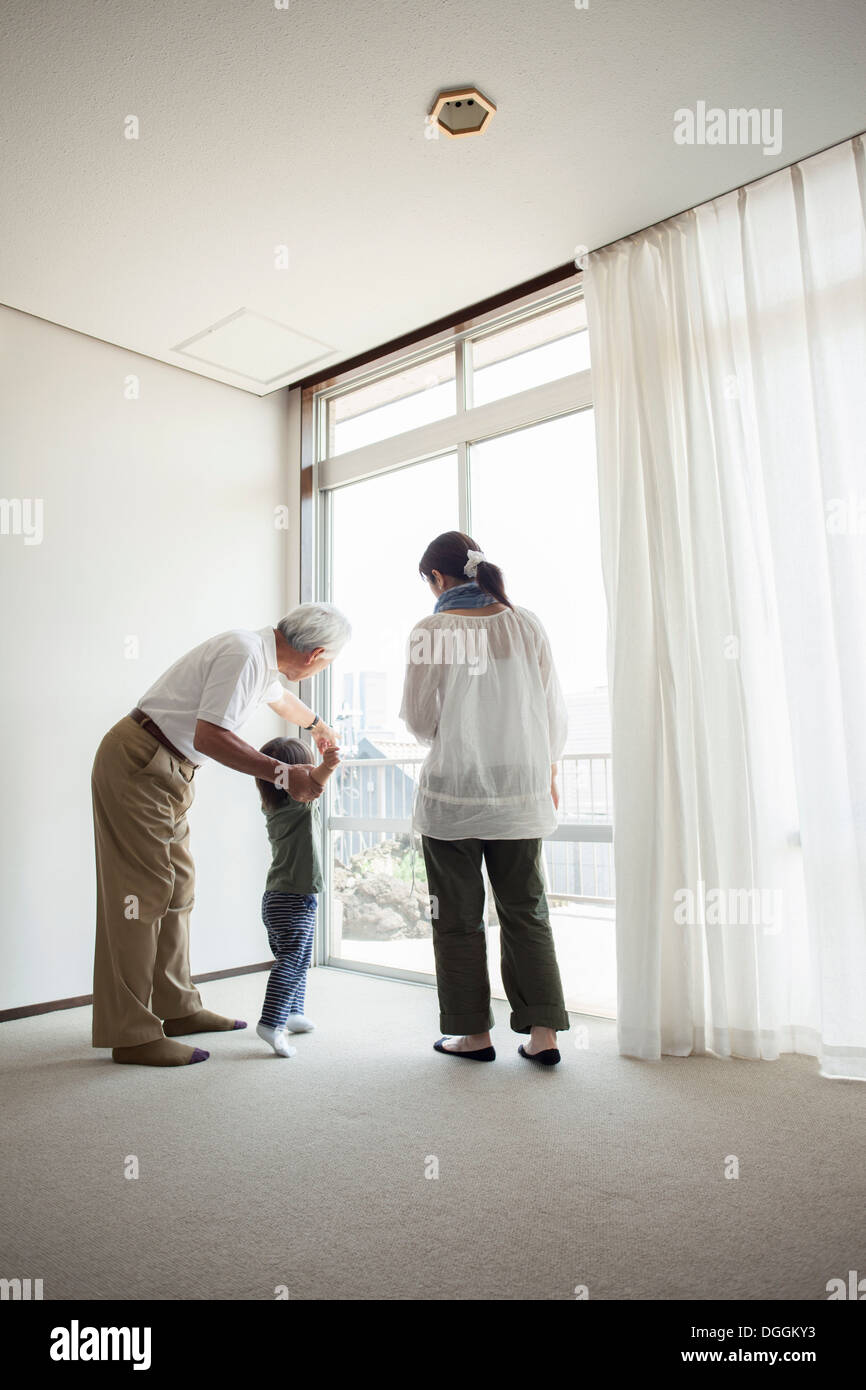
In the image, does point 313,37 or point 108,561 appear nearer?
point 313,37

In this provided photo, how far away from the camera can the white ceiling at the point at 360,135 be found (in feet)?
6.89

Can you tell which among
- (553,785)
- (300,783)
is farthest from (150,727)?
(553,785)

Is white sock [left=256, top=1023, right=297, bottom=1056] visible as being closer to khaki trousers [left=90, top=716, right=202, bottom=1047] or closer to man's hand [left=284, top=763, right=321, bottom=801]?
khaki trousers [left=90, top=716, right=202, bottom=1047]

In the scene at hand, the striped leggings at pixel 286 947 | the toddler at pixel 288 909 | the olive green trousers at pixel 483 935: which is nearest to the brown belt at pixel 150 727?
the toddler at pixel 288 909

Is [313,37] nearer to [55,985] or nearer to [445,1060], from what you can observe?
[445,1060]

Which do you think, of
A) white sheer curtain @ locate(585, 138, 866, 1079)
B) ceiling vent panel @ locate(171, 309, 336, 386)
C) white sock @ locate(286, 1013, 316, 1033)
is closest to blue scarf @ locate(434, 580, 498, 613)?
white sheer curtain @ locate(585, 138, 866, 1079)

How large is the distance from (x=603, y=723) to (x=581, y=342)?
145cm

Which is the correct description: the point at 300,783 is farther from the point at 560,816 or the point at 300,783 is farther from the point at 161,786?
the point at 560,816

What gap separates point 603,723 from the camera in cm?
315

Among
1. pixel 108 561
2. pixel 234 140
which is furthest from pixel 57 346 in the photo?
pixel 234 140

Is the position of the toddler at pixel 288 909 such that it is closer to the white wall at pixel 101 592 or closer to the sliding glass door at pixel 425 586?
the sliding glass door at pixel 425 586

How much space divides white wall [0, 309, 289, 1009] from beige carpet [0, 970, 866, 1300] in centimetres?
82

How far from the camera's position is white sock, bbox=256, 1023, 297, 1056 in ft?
8.19

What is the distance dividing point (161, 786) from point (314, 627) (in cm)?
66
